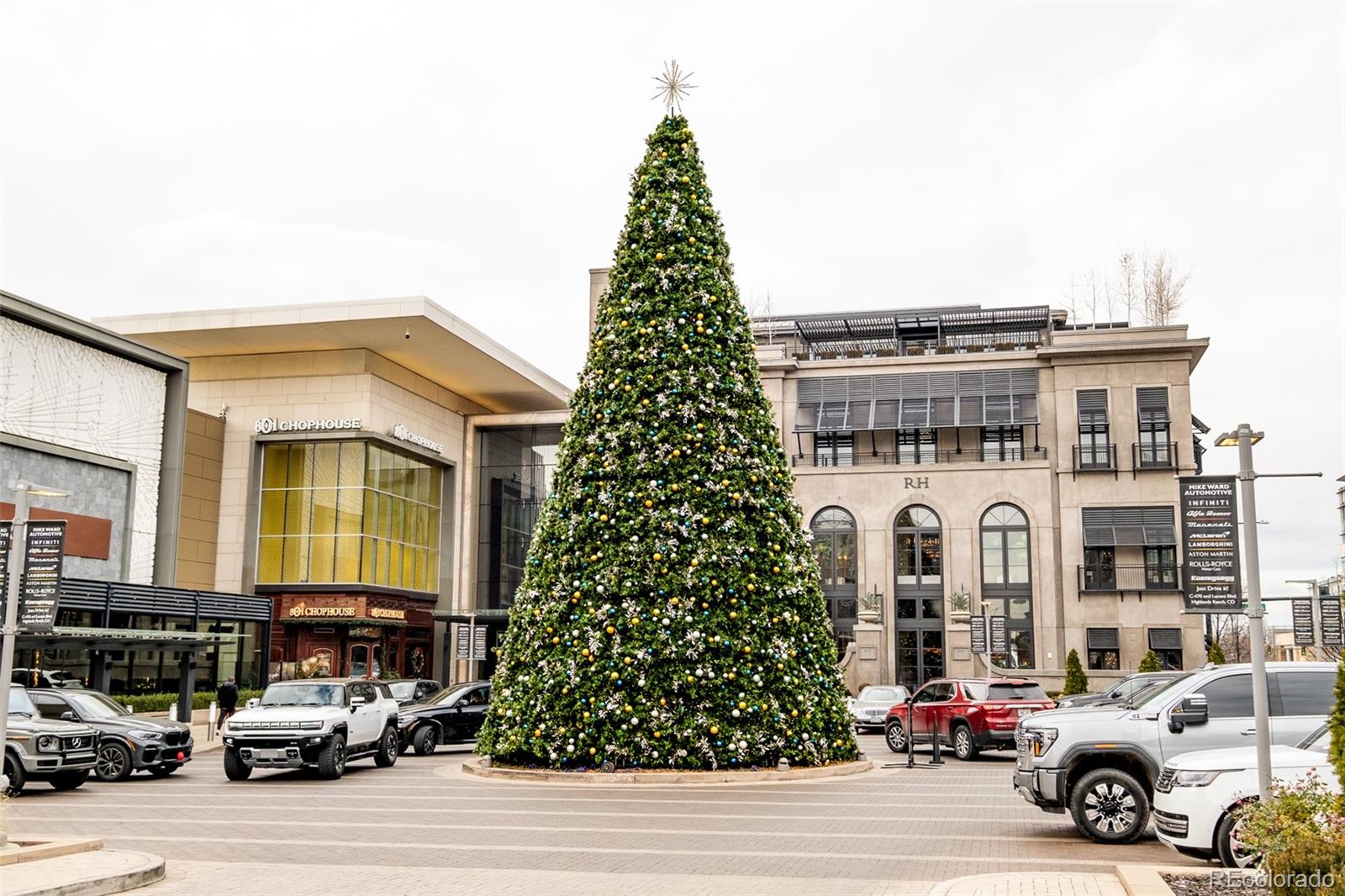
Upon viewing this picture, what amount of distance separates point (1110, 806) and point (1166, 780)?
1840 mm

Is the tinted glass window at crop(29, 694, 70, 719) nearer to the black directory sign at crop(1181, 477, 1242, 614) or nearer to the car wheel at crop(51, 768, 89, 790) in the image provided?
the car wheel at crop(51, 768, 89, 790)

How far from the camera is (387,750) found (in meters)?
24.0

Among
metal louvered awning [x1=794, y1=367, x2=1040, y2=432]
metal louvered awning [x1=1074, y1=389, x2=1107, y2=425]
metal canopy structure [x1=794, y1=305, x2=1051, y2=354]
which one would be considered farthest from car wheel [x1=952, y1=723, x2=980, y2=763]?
metal canopy structure [x1=794, y1=305, x2=1051, y2=354]

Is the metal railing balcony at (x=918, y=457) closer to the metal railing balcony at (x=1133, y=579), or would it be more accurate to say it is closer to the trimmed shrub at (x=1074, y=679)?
the metal railing balcony at (x=1133, y=579)

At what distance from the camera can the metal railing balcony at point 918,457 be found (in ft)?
177

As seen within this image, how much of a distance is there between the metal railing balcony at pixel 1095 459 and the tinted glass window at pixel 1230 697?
4052cm

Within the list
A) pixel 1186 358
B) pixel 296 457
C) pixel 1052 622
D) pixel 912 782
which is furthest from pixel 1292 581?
pixel 296 457

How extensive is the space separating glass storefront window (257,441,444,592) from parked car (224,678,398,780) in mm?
24026

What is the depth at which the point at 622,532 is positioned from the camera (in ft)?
66.5

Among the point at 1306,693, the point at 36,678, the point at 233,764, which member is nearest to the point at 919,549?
the point at 36,678

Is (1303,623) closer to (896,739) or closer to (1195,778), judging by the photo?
(896,739)

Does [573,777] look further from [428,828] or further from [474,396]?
[474,396]

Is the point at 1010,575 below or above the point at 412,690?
above

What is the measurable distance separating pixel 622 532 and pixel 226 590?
3161 centimetres
